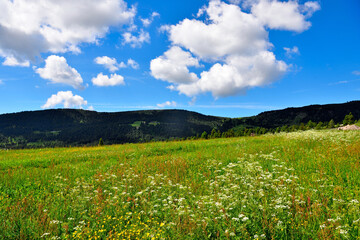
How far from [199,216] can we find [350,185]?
5110 mm

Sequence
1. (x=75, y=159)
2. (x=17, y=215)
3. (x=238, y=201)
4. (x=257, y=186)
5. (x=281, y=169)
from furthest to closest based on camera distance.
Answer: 1. (x=75, y=159)
2. (x=281, y=169)
3. (x=257, y=186)
4. (x=17, y=215)
5. (x=238, y=201)

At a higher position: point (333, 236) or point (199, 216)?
point (199, 216)

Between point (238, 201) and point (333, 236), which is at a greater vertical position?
point (238, 201)

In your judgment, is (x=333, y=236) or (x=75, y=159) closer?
(x=333, y=236)

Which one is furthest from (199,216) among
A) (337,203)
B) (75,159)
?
(75,159)

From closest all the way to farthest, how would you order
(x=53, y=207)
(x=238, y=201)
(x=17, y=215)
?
(x=238, y=201) < (x=17, y=215) < (x=53, y=207)

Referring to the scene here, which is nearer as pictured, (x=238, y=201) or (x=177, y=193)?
(x=238, y=201)

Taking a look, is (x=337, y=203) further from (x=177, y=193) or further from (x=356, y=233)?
(x=177, y=193)

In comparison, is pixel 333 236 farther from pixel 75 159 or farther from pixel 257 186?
pixel 75 159

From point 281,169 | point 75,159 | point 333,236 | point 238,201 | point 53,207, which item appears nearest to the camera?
point 333,236

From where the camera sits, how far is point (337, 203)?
4.29 m

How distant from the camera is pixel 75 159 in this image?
14.5 metres

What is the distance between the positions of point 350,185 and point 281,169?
7.16 ft

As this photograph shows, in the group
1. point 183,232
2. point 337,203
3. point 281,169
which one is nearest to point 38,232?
point 183,232
